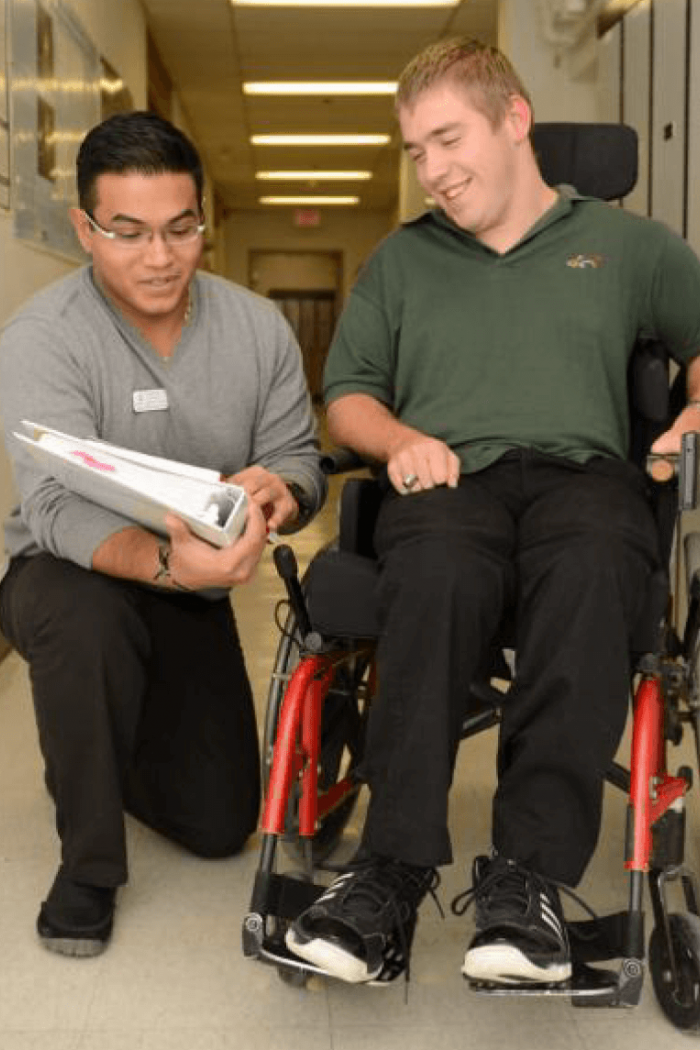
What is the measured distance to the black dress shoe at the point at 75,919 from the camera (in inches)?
72.4

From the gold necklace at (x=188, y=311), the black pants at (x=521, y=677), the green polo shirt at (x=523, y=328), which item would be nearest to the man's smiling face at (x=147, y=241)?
the gold necklace at (x=188, y=311)

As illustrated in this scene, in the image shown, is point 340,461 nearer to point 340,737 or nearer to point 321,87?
point 340,737

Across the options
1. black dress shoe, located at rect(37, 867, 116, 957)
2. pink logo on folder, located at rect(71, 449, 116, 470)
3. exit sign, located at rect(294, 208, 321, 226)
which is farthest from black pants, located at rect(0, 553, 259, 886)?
exit sign, located at rect(294, 208, 321, 226)

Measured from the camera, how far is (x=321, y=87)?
30.6ft

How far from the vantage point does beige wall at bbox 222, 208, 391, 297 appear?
58.4 feet

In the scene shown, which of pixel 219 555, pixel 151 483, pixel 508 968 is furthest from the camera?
pixel 219 555

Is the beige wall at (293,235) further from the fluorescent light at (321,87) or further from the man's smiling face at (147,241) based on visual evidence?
the man's smiling face at (147,241)

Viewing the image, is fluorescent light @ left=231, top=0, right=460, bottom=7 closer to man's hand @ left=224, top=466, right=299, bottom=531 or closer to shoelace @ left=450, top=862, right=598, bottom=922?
man's hand @ left=224, top=466, right=299, bottom=531

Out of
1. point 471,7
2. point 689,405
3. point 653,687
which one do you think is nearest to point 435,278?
point 689,405

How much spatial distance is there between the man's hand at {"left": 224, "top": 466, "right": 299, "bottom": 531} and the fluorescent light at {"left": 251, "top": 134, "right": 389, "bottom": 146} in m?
10.1

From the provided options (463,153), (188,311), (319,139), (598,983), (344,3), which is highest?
(319,139)

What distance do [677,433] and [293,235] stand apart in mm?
16799

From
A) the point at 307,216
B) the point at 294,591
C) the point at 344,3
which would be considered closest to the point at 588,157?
the point at 294,591

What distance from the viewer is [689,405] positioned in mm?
1783
